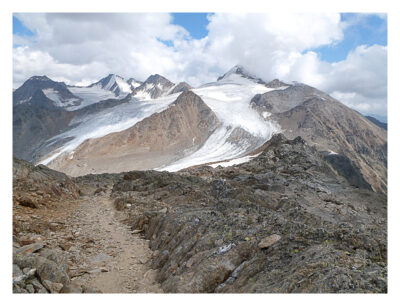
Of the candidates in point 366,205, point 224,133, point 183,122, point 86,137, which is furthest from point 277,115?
point 366,205

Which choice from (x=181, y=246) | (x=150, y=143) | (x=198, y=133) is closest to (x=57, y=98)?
(x=150, y=143)

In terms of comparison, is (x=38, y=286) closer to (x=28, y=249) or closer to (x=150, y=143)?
(x=28, y=249)

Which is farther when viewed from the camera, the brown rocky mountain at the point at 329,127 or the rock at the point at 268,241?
the brown rocky mountain at the point at 329,127

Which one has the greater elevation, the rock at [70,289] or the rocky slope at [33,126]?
the rocky slope at [33,126]

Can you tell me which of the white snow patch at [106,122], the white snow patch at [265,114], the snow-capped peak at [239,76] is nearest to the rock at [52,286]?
the white snow patch at [106,122]

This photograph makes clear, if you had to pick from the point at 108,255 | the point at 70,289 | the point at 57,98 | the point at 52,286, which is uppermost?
the point at 57,98

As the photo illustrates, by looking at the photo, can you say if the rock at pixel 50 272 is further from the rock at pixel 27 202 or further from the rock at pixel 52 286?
the rock at pixel 27 202

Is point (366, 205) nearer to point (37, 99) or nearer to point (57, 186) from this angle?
point (57, 186)
